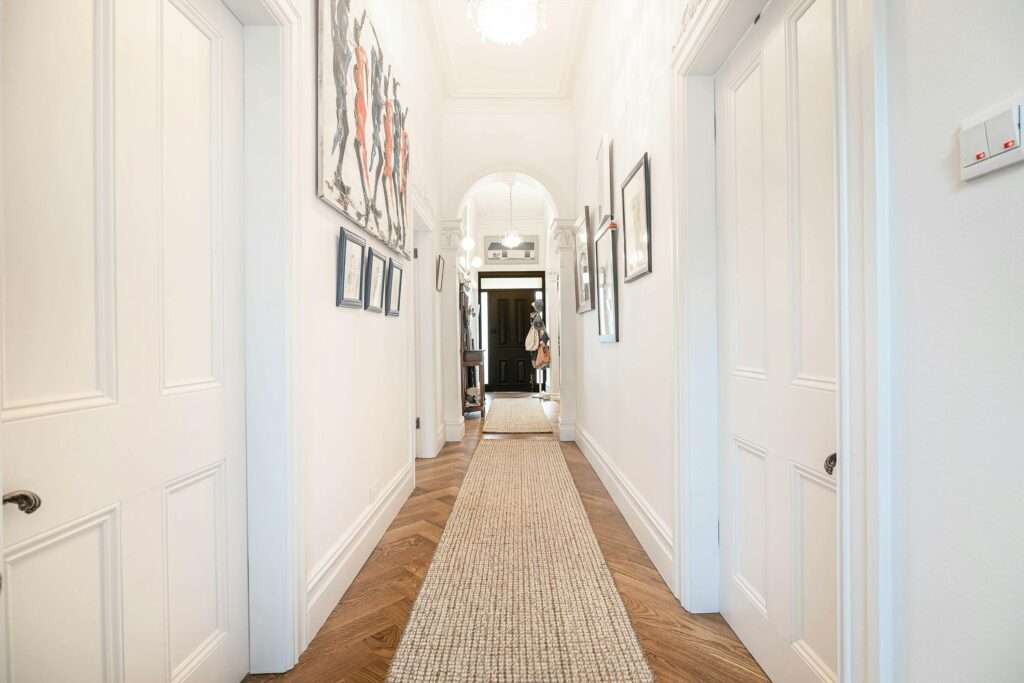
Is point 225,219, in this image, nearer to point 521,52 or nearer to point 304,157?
point 304,157

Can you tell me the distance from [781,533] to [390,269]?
225cm

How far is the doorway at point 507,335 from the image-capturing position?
10.8 meters

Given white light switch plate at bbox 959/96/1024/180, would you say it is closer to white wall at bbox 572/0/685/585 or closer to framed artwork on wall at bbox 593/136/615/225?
white wall at bbox 572/0/685/585

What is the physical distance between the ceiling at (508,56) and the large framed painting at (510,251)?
505cm

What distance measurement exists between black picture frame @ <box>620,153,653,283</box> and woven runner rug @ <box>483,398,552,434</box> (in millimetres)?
3346

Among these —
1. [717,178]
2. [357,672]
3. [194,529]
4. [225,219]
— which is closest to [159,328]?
[225,219]

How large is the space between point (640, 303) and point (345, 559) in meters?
1.87

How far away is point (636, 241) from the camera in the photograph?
2.57 m

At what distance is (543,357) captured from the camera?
9.34 m

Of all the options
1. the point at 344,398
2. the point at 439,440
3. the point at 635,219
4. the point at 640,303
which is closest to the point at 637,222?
the point at 635,219

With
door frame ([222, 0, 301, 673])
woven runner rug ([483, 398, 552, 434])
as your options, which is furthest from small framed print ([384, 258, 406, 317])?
woven runner rug ([483, 398, 552, 434])

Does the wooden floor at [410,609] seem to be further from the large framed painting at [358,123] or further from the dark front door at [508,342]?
the dark front door at [508,342]

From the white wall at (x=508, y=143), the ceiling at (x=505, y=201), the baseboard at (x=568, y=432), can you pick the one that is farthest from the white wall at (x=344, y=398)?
the ceiling at (x=505, y=201)

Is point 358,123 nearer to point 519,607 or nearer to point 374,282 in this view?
point 374,282
